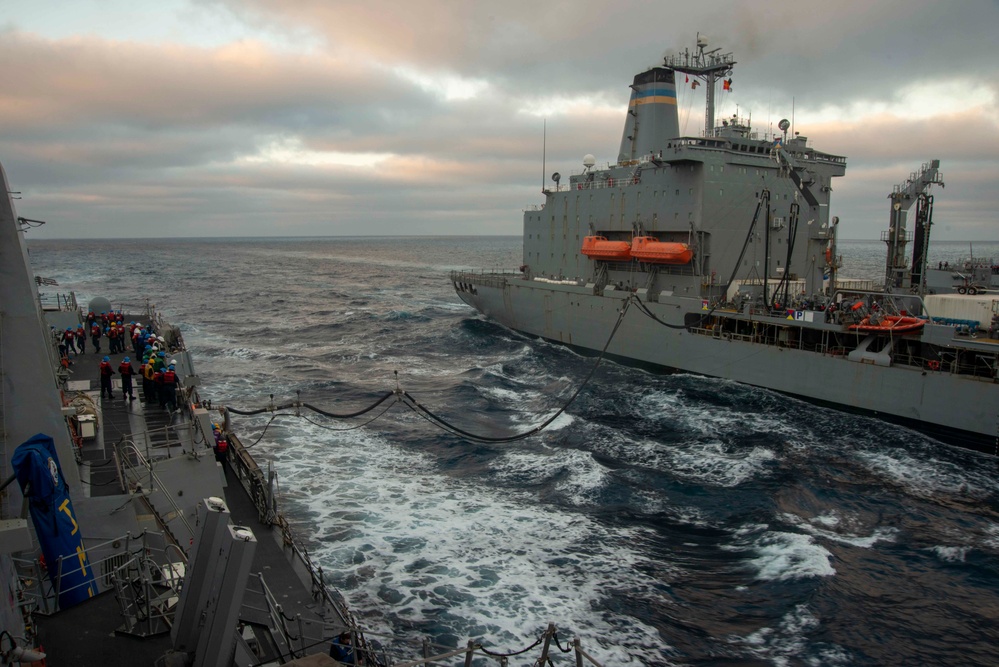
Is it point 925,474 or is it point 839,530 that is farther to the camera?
point 925,474

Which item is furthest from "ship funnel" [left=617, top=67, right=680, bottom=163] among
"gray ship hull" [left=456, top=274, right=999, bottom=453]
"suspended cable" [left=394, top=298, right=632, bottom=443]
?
"suspended cable" [left=394, top=298, right=632, bottom=443]

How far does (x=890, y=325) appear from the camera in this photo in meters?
19.9

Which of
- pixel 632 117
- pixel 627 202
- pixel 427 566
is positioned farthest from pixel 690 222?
pixel 427 566

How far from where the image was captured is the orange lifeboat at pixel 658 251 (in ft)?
87.5

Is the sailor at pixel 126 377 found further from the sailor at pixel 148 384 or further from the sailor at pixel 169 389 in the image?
the sailor at pixel 169 389

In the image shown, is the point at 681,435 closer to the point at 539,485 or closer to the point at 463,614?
the point at 539,485

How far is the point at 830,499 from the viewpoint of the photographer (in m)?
15.4

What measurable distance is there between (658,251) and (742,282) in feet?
12.9

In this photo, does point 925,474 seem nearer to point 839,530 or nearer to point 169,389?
point 839,530

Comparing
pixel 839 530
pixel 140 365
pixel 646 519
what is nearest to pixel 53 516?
pixel 646 519

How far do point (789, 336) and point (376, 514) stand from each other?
57.0 feet

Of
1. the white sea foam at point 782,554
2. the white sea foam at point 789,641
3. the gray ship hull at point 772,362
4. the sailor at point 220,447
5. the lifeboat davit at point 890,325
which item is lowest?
the white sea foam at point 789,641

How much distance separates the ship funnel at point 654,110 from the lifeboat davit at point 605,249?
4672 millimetres

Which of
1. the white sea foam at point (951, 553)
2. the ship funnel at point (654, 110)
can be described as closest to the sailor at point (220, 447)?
the white sea foam at point (951, 553)
